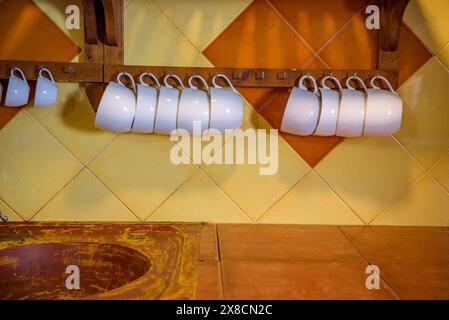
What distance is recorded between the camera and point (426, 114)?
1.25m

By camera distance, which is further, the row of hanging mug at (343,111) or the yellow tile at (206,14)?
the yellow tile at (206,14)

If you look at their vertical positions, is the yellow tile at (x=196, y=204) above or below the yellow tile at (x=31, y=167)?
below

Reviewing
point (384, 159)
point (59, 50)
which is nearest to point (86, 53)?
point (59, 50)

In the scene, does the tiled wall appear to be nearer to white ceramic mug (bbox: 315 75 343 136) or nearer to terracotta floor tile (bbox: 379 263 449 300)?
white ceramic mug (bbox: 315 75 343 136)

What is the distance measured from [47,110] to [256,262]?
74 cm

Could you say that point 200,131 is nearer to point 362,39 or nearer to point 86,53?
point 86,53

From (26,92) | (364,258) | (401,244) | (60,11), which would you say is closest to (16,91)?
(26,92)

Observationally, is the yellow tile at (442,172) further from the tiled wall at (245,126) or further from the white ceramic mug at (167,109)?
the white ceramic mug at (167,109)

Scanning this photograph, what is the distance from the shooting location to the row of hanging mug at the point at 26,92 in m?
1.12

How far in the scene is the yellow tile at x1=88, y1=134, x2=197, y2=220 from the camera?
4.08 feet

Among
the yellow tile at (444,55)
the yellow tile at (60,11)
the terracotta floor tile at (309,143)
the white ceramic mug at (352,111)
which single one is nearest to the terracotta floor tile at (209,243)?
the terracotta floor tile at (309,143)

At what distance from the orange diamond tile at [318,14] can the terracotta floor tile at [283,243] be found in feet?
1.82

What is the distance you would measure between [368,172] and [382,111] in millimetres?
253

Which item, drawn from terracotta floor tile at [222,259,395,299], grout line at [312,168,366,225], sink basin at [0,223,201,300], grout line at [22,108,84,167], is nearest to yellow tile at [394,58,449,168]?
grout line at [312,168,366,225]
